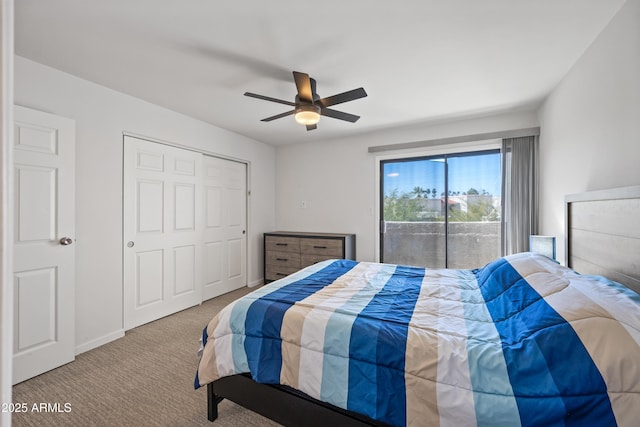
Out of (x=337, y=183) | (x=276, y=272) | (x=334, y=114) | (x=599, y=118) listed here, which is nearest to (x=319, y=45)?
(x=334, y=114)

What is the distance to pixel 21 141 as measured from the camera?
2.06m

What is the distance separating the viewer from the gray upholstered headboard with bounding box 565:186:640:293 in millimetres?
1400

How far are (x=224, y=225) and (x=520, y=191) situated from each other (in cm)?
385

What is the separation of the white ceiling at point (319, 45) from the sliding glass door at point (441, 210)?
100 centimetres

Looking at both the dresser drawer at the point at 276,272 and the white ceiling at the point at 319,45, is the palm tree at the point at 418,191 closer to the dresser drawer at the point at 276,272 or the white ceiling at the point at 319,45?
the white ceiling at the point at 319,45

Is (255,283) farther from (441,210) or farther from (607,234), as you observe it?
(607,234)

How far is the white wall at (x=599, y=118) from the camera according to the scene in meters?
1.57

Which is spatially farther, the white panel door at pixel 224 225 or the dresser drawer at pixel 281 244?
the dresser drawer at pixel 281 244

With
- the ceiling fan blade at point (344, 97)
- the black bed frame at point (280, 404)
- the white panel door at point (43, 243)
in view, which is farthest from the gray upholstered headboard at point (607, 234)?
the white panel door at point (43, 243)

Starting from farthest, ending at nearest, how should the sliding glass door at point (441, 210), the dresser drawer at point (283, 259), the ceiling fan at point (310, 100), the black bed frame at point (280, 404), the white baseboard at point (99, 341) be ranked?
1. the dresser drawer at point (283, 259)
2. the sliding glass door at point (441, 210)
3. the white baseboard at point (99, 341)
4. the ceiling fan at point (310, 100)
5. the black bed frame at point (280, 404)

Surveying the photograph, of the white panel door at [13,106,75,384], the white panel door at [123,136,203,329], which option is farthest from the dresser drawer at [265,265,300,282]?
the white panel door at [13,106,75,384]

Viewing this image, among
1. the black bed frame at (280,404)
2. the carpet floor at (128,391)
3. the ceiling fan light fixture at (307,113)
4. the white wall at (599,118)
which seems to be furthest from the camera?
the ceiling fan light fixture at (307,113)

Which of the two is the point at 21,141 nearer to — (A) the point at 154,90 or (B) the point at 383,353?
(A) the point at 154,90

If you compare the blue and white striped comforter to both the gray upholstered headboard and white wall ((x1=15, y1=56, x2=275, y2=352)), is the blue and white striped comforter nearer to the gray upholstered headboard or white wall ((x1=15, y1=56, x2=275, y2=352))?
the gray upholstered headboard
